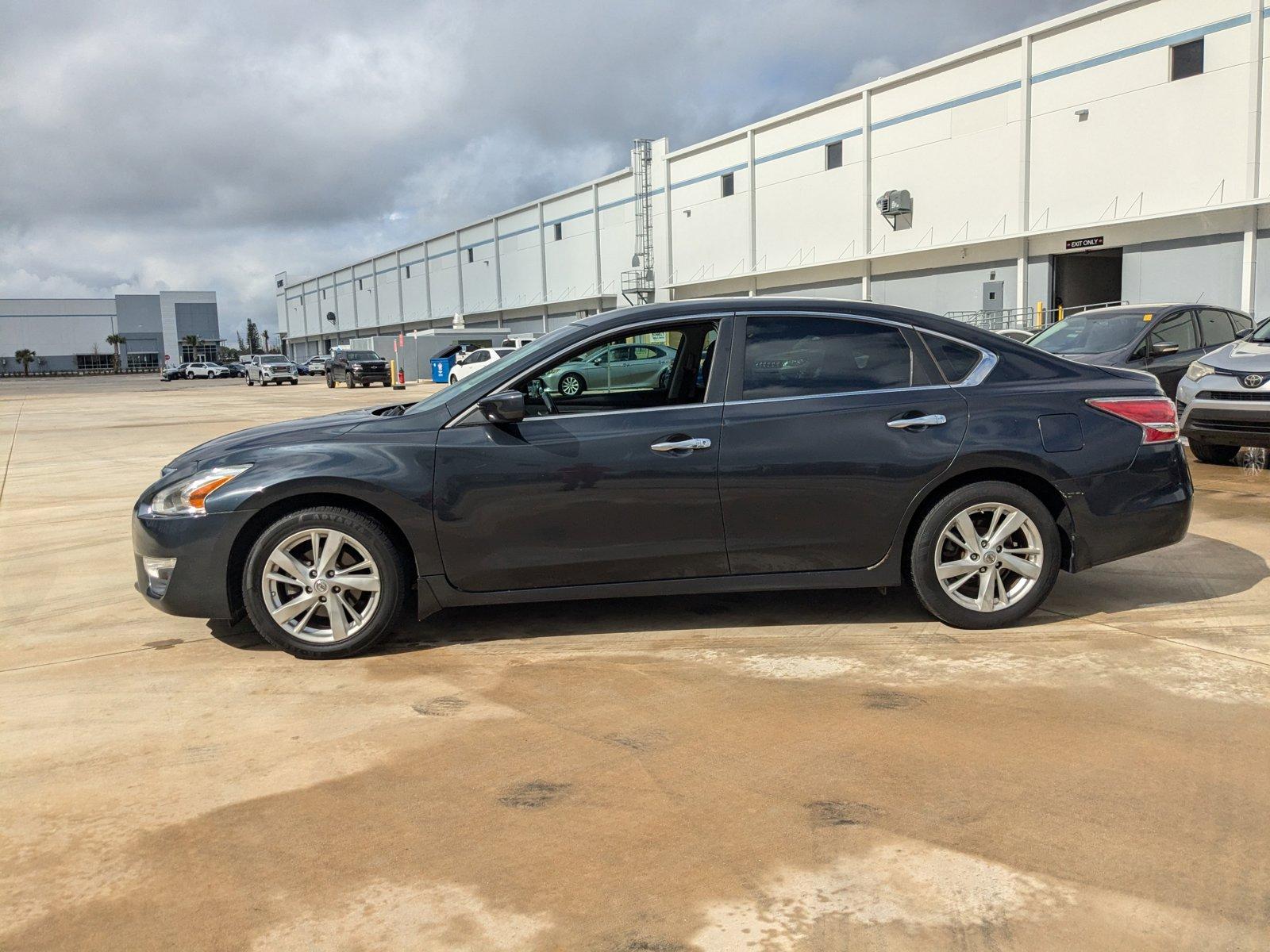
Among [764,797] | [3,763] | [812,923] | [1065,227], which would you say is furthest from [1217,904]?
[1065,227]

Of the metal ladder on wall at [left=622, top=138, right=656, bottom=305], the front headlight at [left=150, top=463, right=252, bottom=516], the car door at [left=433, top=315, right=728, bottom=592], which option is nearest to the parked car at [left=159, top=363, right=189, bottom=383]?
the metal ladder on wall at [left=622, top=138, right=656, bottom=305]

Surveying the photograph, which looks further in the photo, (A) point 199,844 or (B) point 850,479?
(B) point 850,479

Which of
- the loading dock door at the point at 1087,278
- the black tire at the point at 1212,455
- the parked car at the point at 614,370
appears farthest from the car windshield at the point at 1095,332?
the loading dock door at the point at 1087,278

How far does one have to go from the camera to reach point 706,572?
15.6ft

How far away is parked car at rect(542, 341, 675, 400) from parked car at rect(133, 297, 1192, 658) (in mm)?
33

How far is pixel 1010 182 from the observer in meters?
29.2

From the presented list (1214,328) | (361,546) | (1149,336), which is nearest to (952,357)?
(361,546)

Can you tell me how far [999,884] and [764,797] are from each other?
769 mm

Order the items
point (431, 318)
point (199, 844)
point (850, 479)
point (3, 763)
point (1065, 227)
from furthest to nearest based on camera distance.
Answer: point (431, 318) < point (1065, 227) < point (850, 479) < point (3, 763) < point (199, 844)

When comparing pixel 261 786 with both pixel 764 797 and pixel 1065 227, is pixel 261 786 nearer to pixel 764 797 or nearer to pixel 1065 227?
pixel 764 797

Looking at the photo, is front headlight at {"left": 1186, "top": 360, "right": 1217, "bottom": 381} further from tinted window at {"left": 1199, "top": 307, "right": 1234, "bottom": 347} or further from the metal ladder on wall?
the metal ladder on wall

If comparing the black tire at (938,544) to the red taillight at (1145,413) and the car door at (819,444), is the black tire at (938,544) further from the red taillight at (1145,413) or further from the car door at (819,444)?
the red taillight at (1145,413)

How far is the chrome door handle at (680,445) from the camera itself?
15.3 feet

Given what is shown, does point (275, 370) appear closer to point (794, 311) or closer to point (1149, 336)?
point (1149, 336)
